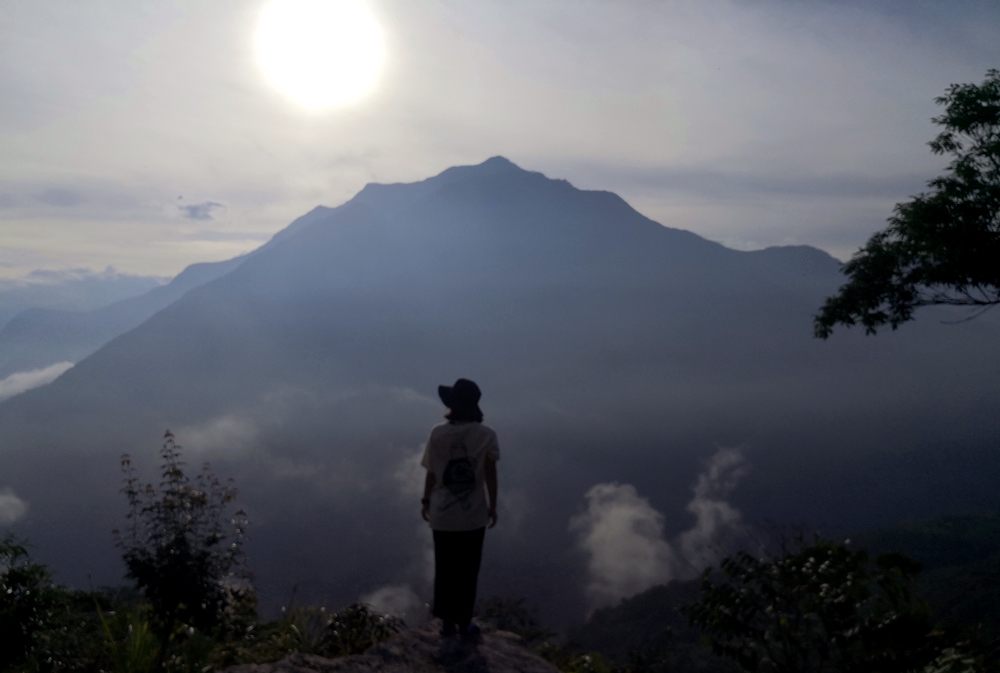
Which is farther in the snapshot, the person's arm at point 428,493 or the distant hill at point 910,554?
the distant hill at point 910,554

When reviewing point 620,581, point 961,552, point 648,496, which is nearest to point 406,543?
point 620,581

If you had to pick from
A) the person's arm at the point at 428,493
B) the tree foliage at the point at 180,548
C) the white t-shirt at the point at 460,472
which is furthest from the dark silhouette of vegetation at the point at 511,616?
the tree foliage at the point at 180,548

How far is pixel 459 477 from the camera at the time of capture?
4.70 metres

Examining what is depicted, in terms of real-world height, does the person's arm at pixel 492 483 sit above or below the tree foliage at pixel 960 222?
below

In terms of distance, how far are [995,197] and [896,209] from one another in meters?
→ 1.18

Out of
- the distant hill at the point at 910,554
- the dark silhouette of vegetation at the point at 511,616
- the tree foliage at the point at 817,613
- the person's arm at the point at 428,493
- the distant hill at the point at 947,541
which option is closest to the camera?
the tree foliage at the point at 817,613

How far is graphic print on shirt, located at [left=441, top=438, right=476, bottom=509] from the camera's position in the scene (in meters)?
4.70

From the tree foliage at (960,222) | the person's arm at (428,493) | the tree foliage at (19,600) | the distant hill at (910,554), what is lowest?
the distant hill at (910,554)

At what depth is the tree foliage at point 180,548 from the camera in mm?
4430

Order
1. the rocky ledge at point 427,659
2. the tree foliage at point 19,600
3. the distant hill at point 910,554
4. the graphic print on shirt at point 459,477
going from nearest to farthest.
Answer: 1. the rocky ledge at point 427,659
2. the tree foliage at point 19,600
3. the graphic print on shirt at point 459,477
4. the distant hill at point 910,554

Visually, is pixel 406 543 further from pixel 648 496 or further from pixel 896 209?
pixel 896 209

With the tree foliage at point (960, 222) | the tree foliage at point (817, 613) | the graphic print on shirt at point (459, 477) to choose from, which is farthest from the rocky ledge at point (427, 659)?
the tree foliage at point (960, 222)

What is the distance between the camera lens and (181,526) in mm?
4582

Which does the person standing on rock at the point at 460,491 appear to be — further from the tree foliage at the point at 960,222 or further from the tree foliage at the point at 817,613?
the tree foliage at the point at 960,222
